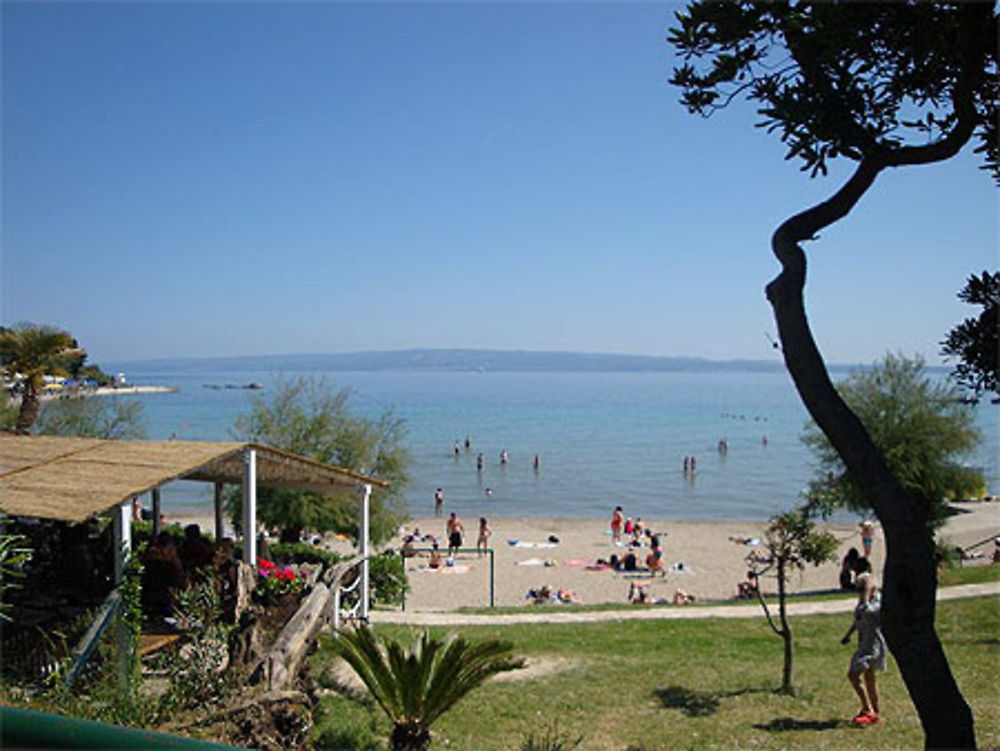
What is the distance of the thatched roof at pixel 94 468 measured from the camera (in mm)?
8383

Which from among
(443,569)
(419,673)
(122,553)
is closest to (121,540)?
(122,553)

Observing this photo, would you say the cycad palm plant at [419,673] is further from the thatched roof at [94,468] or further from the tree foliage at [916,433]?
the tree foliage at [916,433]

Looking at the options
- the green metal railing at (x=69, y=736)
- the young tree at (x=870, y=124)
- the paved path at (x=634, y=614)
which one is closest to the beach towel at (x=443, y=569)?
the paved path at (x=634, y=614)

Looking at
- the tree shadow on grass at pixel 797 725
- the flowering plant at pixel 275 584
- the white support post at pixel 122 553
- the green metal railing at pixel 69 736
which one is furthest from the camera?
the flowering plant at pixel 275 584

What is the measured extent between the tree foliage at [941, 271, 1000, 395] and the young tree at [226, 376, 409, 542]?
1945 cm

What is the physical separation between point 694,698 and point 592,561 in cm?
2143

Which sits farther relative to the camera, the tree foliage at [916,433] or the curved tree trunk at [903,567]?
the tree foliage at [916,433]

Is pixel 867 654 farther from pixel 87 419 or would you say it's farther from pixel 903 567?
pixel 87 419

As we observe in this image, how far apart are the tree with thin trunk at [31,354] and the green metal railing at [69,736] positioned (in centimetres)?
1634

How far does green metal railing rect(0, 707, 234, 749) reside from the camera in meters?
1.05

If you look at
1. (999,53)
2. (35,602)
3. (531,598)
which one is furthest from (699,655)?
(531,598)

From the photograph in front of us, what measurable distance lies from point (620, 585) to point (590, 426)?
286 ft

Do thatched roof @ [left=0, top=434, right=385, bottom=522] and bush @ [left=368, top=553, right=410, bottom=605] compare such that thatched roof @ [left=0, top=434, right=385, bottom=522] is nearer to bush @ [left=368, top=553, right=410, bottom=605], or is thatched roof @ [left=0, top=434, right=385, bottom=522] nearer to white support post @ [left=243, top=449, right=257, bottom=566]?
white support post @ [left=243, top=449, right=257, bottom=566]

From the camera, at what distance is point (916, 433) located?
25.0m
